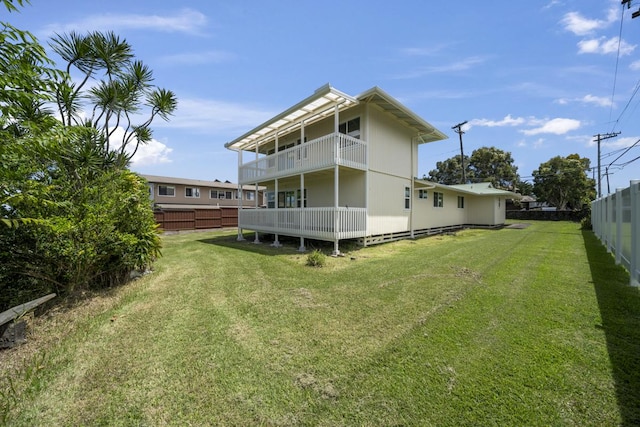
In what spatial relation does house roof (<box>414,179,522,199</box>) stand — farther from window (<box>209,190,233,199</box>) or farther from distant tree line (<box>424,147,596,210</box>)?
window (<box>209,190,233,199</box>)

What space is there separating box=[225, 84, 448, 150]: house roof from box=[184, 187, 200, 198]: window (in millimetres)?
13686

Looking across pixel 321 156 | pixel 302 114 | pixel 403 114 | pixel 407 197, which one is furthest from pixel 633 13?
pixel 302 114

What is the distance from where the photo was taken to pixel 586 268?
6488 millimetres

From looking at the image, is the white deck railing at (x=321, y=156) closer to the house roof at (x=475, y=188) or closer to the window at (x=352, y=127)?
the window at (x=352, y=127)

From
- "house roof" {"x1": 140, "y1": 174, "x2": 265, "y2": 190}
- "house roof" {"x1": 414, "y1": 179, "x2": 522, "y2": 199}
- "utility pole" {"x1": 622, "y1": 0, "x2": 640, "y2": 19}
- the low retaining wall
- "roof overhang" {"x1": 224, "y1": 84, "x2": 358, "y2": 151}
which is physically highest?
"utility pole" {"x1": 622, "y1": 0, "x2": 640, "y2": 19}

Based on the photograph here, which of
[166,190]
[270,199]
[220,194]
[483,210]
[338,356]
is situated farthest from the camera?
[220,194]

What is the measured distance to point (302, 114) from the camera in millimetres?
11055

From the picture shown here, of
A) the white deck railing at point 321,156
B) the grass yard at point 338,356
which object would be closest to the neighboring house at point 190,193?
the white deck railing at point 321,156

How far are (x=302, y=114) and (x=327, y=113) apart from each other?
3.58ft

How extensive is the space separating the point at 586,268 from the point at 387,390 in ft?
24.2

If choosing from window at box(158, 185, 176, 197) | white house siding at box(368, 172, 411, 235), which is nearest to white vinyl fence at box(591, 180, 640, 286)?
white house siding at box(368, 172, 411, 235)

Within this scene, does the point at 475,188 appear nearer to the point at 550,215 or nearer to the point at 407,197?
the point at 407,197

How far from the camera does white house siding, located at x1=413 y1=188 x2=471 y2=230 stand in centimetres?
1391

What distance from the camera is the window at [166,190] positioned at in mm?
23925
